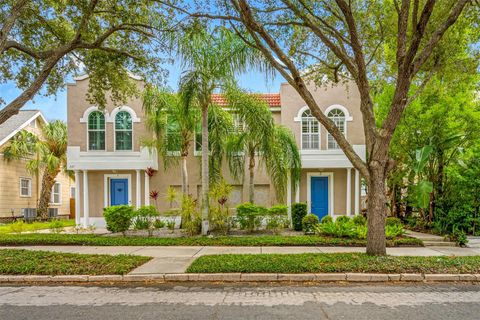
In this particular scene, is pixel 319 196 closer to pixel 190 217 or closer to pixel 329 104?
pixel 329 104

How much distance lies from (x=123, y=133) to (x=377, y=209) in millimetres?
11879

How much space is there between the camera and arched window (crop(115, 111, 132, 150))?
1517 cm

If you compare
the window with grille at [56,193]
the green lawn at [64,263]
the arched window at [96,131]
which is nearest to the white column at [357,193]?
the green lawn at [64,263]

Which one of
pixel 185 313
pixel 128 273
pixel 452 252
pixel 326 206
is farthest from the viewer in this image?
pixel 326 206

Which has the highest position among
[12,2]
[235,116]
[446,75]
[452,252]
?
[12,2]

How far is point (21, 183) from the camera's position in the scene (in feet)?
69.5

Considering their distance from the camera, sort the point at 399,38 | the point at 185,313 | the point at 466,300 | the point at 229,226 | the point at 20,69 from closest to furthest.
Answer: the point at 185,313 → the point at 466,300 → the point at 399,38 → the point at 20,69 → the point at 229,226

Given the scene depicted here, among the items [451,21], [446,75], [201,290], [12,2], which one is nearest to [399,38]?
[451,21]

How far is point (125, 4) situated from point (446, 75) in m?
10.9

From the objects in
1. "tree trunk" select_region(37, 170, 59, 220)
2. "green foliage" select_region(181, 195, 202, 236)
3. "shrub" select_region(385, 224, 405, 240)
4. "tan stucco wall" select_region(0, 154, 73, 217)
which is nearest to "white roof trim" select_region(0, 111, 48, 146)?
"tan stucco wall" select_region(0, 154, 73, 217)

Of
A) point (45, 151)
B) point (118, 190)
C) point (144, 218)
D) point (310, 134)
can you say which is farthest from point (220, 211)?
point (45, 151)

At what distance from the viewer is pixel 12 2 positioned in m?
9.72

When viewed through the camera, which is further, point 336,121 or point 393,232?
point 336,121

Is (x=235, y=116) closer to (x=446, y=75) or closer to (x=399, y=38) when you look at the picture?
(x=399, y=38)
